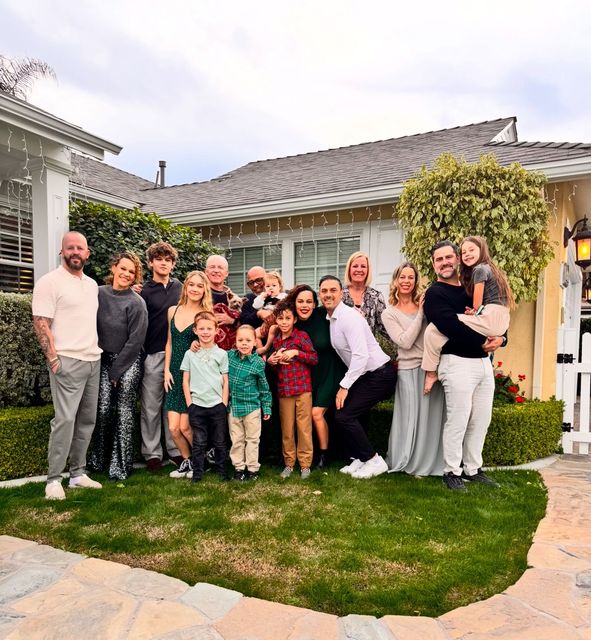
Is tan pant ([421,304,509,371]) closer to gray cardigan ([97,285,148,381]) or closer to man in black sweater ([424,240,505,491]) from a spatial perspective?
man in black sweater ([424,240,505,491])

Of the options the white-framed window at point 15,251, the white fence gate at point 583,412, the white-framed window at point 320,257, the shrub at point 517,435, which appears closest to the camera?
the shrub at point 517,435

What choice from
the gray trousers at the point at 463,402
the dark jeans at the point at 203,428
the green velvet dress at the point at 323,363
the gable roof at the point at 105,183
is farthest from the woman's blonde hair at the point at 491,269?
the gable roof at the point at 105,183

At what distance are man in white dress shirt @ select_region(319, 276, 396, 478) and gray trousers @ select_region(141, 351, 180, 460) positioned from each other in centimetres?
159

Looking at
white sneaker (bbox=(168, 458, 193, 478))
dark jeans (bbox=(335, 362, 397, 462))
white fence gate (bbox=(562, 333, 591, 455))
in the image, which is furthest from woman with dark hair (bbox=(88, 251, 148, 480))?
white fence gate (bbox=(562, 333, 591, 455))

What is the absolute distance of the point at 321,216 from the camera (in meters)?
8.08

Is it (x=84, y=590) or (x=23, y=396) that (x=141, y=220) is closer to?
(x=23, y=396)

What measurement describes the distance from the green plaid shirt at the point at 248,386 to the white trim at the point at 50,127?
11.2 feet

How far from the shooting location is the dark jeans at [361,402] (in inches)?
173

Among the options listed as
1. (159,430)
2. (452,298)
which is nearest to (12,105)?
(159,430)

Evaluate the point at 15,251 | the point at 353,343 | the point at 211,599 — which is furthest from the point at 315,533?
the point at 15,251

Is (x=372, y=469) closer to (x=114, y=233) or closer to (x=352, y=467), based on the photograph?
(x=352, y=467)

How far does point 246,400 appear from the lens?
432 centimetres

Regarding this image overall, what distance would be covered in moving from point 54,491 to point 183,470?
3.52 feet

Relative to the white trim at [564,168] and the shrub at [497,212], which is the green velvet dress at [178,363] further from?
the white trim at [564,168]
